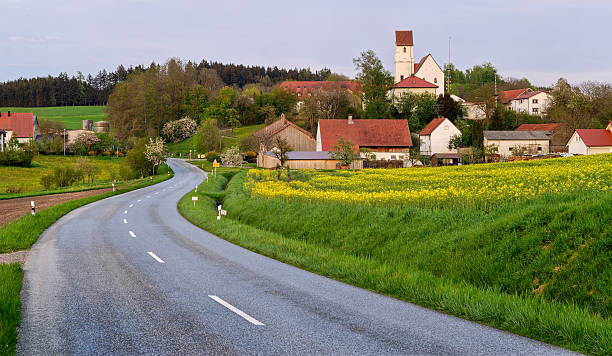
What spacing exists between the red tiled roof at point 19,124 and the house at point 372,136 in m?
67.9

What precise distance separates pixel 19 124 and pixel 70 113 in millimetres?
73985

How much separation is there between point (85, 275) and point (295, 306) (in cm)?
575

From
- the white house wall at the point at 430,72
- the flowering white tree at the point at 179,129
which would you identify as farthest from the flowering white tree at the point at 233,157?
the white house wall at the point at 430,72

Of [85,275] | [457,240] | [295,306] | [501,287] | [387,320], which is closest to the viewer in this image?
[387,320]

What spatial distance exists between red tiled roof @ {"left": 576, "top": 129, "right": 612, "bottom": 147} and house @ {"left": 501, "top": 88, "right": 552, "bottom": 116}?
46690 millimetres

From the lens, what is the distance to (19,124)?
364ft

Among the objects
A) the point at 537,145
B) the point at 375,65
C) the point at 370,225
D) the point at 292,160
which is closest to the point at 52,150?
the point at 292,160

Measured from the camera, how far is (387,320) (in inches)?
304

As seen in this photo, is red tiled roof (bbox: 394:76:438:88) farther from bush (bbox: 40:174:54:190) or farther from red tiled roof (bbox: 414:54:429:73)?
bush (bbox: 40:174:54:190)

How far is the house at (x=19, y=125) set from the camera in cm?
10875

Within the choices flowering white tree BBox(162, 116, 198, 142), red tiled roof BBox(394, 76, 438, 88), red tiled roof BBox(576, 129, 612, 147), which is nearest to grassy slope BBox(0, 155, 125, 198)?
flowering white tree BBox(162, 116, 198, 142)

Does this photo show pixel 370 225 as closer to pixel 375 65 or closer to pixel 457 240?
pixel 457 240

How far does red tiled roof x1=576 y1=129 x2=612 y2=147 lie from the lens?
6588 centimetres

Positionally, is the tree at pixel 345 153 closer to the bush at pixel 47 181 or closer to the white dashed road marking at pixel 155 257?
the bush at pixel 47 181
